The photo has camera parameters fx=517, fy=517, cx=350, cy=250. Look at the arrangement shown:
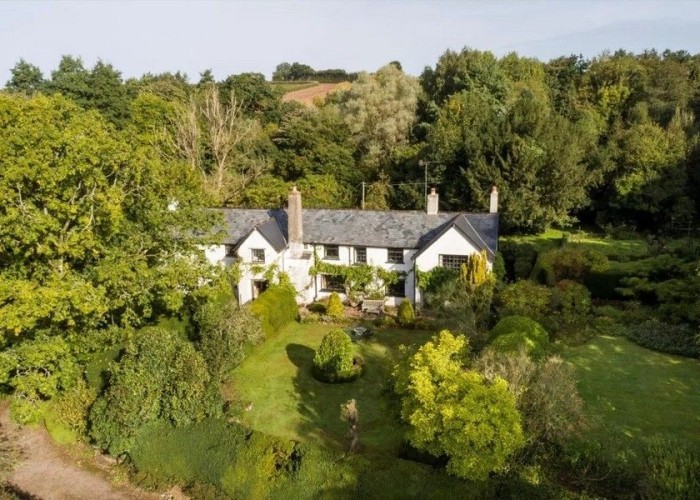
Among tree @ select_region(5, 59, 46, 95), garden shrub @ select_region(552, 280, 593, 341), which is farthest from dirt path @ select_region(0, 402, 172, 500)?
tree @ select_region(5, 59, 46, 95)

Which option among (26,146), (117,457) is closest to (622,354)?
(117,457)

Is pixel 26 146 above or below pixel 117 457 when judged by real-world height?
above

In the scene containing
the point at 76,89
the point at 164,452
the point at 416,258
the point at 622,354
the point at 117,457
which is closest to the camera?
the point at 164,452

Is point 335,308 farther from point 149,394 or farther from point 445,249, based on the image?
point 149,394

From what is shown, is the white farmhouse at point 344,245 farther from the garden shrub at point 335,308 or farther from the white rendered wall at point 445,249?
the garden shrub at point 335,308

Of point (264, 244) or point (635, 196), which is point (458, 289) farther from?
point (635, 196)

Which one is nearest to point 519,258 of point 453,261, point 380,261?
point 453,261

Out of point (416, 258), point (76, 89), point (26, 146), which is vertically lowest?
point (416, 258)

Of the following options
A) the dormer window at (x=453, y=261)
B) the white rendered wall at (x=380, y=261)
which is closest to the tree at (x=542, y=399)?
the dormer window at (x=453, y=261)
